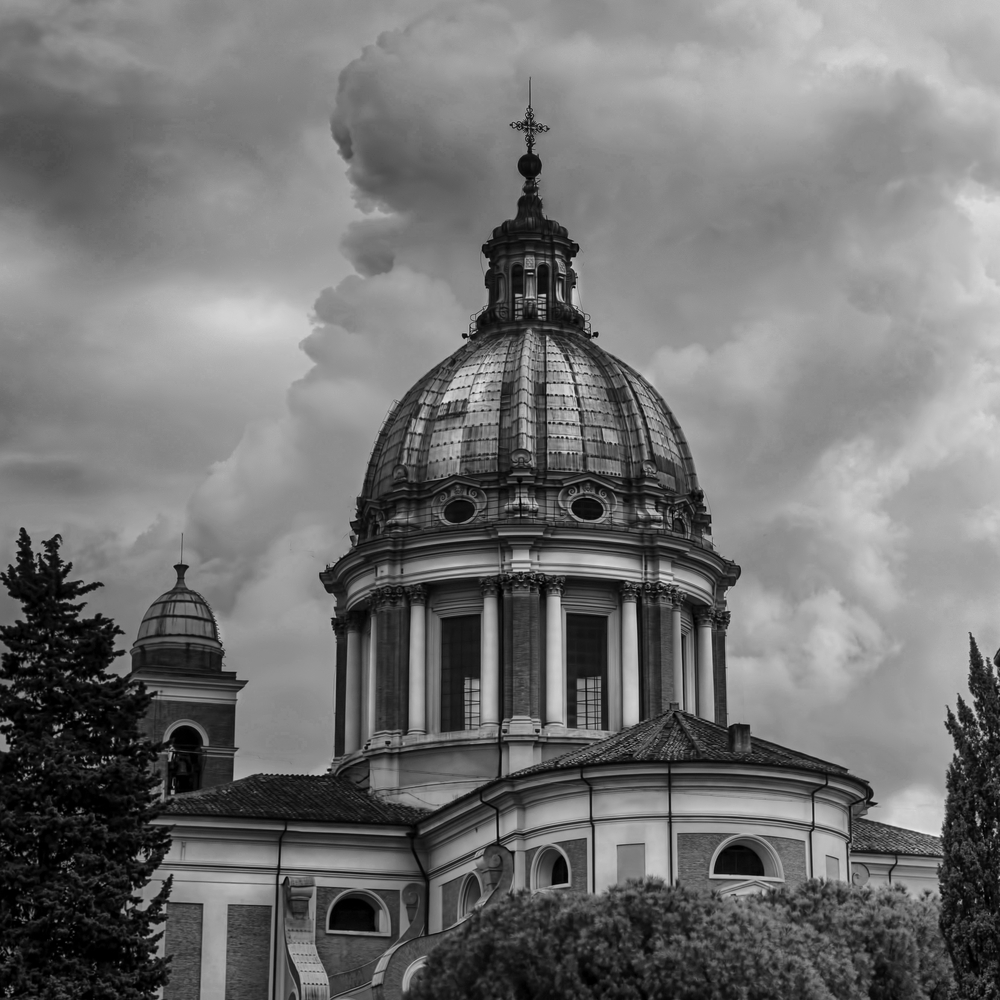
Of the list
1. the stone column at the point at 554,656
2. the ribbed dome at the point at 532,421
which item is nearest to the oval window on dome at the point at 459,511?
the ribbed dome at the point at 532,421

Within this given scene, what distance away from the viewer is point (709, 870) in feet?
195

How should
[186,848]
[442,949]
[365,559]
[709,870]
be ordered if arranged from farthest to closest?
[365,559]
[186,848]
[709,870]
[442,949]

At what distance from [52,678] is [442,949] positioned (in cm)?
1062

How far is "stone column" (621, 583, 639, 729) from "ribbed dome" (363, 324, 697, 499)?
14.8 feet

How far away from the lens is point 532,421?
7475 cm

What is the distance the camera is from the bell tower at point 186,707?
7838 centimetres

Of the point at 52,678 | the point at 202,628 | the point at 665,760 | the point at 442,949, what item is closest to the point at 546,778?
the point at 665,760

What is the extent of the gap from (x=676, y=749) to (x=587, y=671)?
1100cm

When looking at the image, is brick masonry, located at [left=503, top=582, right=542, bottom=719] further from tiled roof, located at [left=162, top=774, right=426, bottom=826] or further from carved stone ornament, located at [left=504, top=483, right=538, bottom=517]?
tiled roof, located at [left=162, top=774, right=426, bottom=826]

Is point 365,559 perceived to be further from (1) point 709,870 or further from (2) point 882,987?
(2) point 882,987

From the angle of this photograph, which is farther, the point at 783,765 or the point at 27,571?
the point at 783,765

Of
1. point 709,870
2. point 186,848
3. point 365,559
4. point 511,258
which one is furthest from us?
point 511,258

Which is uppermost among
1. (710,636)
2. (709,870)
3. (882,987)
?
(710,636)

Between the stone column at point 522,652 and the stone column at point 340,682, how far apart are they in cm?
802
